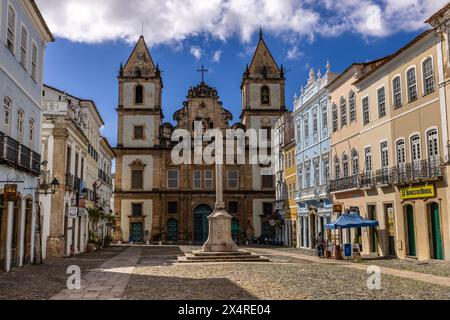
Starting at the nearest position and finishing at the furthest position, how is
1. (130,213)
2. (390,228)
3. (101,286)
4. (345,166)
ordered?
(101,286) → (390,228) → (345,166) → (130,213)

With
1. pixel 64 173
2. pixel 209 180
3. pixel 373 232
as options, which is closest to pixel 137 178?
pixel 209 180

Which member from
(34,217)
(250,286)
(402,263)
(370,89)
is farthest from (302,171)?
(250,286)

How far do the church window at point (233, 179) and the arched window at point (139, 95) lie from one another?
456 inches

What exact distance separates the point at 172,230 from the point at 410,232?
3257 centimetres

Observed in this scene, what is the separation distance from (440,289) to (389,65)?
14384 mm

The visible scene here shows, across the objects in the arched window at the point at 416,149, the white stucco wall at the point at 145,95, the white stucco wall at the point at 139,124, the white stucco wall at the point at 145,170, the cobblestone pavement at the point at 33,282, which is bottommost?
the cobblestone pavement at the point at 33,282

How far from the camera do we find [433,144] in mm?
21453

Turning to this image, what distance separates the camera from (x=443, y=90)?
67.8ft

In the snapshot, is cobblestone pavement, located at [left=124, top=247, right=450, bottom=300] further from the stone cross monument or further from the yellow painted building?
the yellow painted building

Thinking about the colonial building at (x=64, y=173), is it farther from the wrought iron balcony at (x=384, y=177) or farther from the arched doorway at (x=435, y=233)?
the arched doorway at (x=435, y=233)

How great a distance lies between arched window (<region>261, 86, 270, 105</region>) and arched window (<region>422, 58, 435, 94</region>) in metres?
34.0

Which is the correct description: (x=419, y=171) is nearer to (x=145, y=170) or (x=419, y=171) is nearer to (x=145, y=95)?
(x=145, y=170)

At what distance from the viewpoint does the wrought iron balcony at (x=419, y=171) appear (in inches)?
815

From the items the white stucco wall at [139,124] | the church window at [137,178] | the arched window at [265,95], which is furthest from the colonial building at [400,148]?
the white stucco wall at [139,124]
